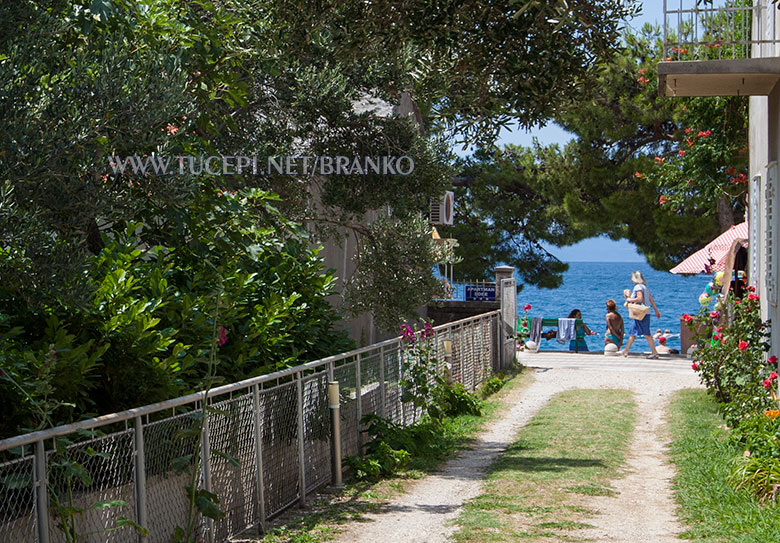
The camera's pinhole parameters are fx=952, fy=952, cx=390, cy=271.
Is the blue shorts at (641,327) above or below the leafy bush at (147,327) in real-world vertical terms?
below

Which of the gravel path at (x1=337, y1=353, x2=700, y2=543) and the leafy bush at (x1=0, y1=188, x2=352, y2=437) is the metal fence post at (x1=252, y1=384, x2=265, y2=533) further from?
the gravel path at (x1=337, y1=353, x2=700, y2=543)

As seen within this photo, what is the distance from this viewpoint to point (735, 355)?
461 inches

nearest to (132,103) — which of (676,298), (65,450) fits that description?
(65,450)

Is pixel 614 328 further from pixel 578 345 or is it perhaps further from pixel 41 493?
pixel 41 493

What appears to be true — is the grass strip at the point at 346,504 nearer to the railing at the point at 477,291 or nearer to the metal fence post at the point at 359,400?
the metal fence post at the point at 359,400

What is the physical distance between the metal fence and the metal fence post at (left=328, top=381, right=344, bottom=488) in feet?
0.30

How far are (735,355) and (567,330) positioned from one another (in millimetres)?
12865

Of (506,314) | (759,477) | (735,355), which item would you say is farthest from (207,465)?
(506,314)

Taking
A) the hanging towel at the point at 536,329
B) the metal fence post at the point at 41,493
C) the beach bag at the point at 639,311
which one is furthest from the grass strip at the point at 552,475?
the hanging towel at the point at 536,329

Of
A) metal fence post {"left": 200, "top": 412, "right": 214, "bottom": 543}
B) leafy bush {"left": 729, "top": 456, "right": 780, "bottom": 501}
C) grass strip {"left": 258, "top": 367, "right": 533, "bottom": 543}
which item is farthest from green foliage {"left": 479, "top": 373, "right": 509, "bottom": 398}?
metal fence post {"left": 200, "top": 412, "right": 214, "bottom": 543}

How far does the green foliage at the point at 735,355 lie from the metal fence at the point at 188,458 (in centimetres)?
400

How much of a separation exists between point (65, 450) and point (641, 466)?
6.59 metres

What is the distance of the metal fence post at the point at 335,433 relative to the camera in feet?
28.8

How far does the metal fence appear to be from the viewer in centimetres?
501
